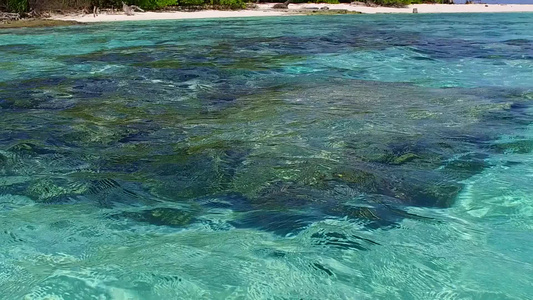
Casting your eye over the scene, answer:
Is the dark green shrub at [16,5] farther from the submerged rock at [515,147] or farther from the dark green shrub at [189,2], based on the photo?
the submerged rock at [515,147]

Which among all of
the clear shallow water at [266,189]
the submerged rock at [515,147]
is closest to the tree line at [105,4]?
the clear shallow water at [266,189]

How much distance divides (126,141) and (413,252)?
11.9 feet

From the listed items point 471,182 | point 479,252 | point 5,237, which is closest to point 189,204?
point 5,237

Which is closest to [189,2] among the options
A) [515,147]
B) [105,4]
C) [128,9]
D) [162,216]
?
[105,4]

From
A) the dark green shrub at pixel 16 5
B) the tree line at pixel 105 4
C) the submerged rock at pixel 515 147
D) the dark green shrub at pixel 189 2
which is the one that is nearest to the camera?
the submerged rock at pixel 515 147

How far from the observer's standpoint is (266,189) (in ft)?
14.2

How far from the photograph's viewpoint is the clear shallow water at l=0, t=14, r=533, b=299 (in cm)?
307

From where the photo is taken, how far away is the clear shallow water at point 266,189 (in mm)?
3068

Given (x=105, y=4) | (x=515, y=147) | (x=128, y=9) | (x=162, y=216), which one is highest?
(x=105, y=4)

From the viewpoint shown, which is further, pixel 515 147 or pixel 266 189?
pixel 515 147

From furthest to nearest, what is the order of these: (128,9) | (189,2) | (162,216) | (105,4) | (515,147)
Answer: (189,2)
(105,4)
(128,9)
(515,147)
(162,216)

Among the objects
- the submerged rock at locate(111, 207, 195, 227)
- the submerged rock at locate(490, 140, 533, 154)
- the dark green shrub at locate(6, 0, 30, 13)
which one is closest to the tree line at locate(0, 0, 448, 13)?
the dark green shrub at locate(6, 0, 30, 13)

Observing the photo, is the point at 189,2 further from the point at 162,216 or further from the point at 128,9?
the point at 162,216

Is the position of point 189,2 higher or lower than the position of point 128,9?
higher
